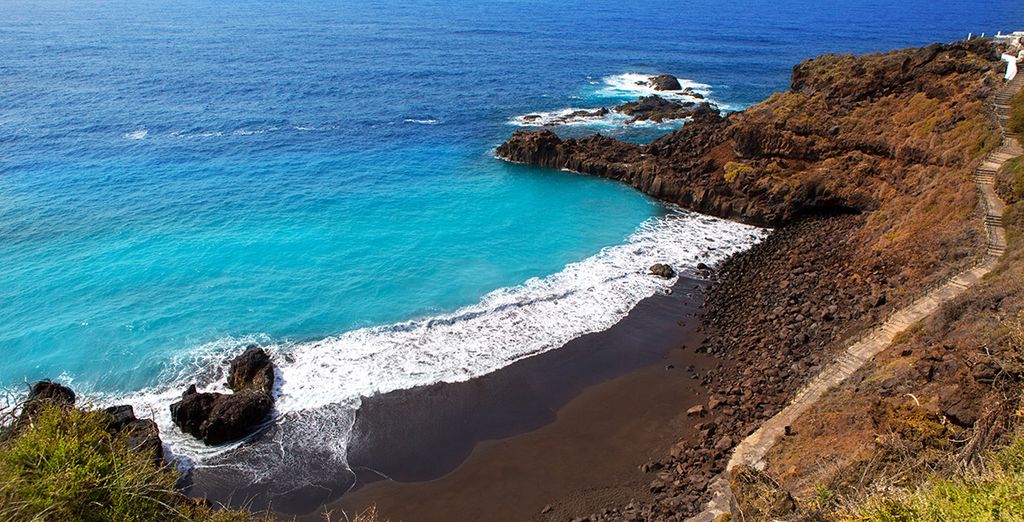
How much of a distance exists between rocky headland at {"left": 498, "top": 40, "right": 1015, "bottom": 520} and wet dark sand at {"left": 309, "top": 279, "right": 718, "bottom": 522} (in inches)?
67.7

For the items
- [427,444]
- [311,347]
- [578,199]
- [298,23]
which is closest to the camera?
[427,444]

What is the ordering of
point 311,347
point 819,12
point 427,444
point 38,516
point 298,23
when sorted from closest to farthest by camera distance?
point 38,516, point 427,444, point 311,347, point 298,23, point 819,12

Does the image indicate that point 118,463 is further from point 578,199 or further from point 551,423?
point 578,199

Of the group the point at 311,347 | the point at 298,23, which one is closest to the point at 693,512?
the point at 311,347

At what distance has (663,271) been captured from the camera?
4241 centimetres

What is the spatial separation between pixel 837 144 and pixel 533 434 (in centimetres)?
4048

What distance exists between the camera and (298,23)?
151 metres

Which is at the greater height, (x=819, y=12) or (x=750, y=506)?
(x=819, y=12)

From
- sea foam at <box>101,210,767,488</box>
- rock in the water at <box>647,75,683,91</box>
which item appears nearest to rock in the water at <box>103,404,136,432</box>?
sea foam at <box>101,210,767,488</box>

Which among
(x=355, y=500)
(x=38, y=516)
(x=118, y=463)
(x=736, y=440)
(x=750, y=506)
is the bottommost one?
(x=355, y=500)

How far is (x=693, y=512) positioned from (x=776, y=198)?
35830mm

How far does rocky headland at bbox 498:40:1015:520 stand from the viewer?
96.1ft

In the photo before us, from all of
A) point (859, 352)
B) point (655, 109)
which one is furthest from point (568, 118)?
point (859, 352)

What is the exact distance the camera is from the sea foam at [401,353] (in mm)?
28000
